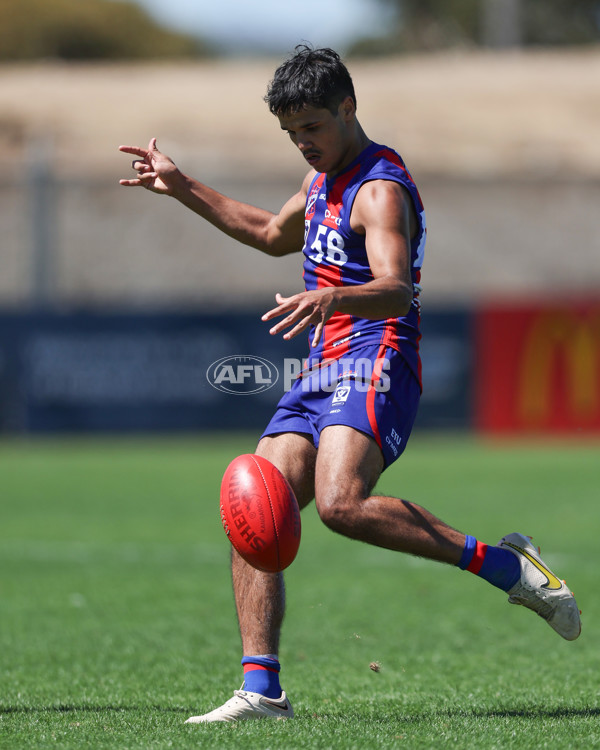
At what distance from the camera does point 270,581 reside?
4.80 metres

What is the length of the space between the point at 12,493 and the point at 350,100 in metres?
9.42

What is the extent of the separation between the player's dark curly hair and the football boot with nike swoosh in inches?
82.8

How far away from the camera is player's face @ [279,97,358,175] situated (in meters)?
4.70

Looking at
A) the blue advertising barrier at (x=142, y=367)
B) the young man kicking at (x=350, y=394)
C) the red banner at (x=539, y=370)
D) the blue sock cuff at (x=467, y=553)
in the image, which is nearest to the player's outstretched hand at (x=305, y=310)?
the young man kicking at (x=350, y=394)

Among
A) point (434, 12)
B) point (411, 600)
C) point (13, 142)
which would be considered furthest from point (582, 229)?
point (434, 12)

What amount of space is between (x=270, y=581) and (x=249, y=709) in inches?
18.7

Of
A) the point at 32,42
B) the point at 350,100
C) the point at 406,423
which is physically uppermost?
the point at 32,42

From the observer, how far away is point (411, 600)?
782cm

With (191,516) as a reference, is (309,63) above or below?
above

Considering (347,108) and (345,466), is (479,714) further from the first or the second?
(347,108)

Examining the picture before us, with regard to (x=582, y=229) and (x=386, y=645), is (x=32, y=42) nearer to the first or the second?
(x=582, y=229)

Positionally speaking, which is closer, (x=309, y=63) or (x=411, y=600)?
(x=309, y=63)

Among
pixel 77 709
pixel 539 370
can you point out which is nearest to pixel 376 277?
pixel 77 709

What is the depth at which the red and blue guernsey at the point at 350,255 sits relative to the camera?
476 cm
